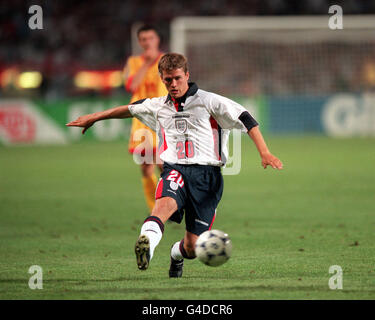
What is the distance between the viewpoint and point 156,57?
918cm

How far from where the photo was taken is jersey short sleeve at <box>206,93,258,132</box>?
5.82m

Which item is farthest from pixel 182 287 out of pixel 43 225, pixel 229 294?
pixel 43 225

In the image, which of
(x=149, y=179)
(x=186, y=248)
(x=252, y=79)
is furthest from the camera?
(x=252, y=79)

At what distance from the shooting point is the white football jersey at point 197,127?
19.4 feet

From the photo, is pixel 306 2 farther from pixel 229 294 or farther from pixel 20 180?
pixel 229 294

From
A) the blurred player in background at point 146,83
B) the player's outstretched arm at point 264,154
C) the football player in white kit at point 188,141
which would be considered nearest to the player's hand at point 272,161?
the player's outstretched arm at point 264,154

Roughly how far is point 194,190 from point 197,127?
21.0 inches

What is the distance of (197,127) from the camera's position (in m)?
5.97

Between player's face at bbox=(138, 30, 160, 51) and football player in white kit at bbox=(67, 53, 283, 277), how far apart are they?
296 cm

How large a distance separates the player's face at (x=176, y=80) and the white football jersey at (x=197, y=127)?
0.11 m
